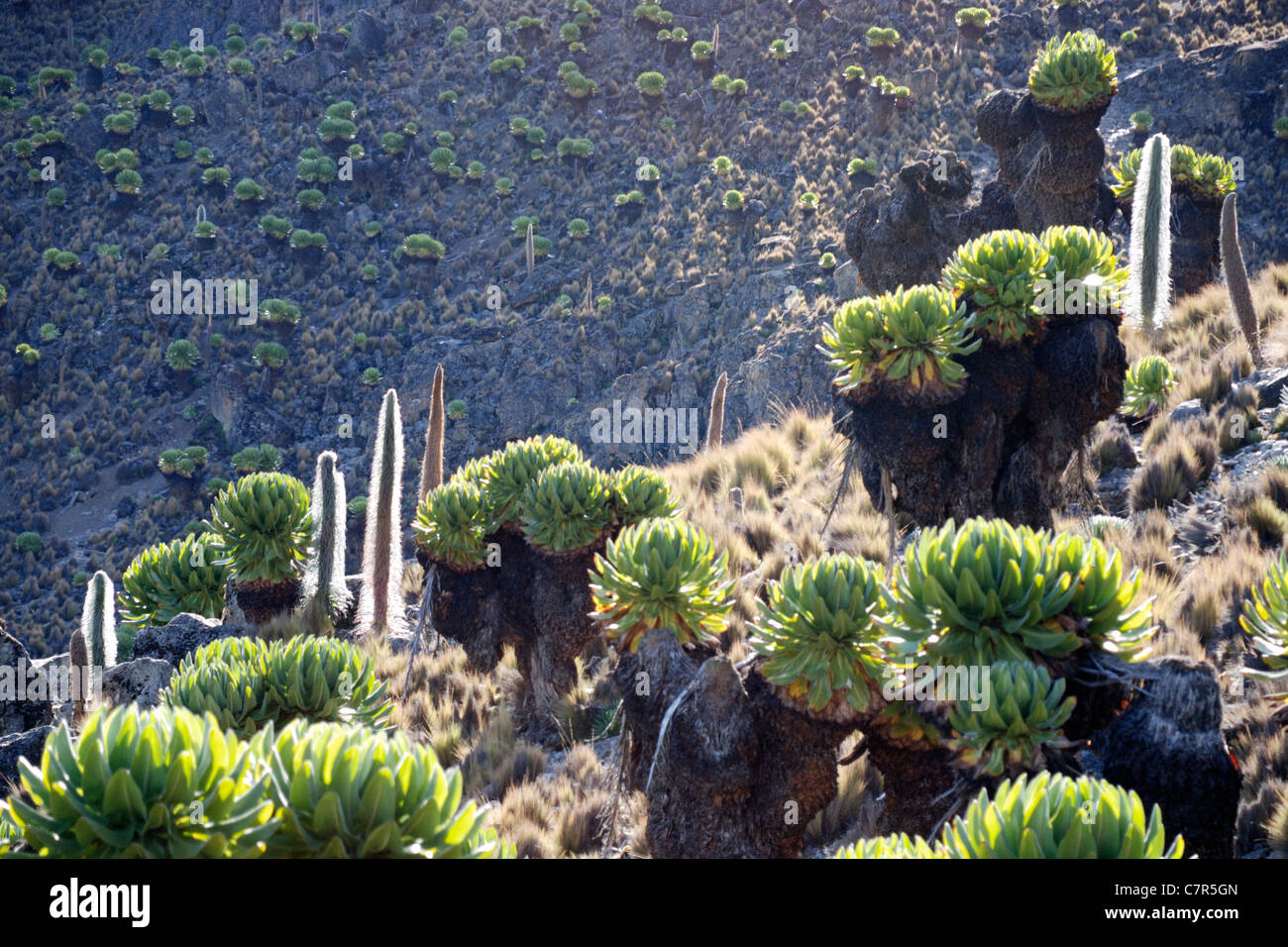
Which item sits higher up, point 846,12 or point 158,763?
point 846,12

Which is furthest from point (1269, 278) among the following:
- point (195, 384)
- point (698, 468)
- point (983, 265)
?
point (195, 384)

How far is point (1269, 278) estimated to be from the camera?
1348cm

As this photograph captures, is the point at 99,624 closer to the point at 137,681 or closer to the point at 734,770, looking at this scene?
the point at 137,681

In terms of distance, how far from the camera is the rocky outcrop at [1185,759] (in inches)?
146

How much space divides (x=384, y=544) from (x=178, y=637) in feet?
6.35

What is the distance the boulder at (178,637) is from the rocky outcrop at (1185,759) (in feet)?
21.1

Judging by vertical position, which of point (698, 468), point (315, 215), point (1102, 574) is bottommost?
point (1102, 574)

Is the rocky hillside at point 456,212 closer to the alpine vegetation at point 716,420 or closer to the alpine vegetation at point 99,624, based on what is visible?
the alpine vegetation at point 716,420

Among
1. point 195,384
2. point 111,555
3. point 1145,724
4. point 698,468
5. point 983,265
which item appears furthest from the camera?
point 195,384

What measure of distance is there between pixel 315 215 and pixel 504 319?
30.9ft

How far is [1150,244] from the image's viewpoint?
8555mm

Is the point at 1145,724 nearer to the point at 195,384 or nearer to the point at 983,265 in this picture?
the point at 983,265

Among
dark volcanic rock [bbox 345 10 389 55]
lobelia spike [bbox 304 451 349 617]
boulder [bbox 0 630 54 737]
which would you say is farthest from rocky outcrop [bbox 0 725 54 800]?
dark volcanic rock [bbox 345 10 389 55]
